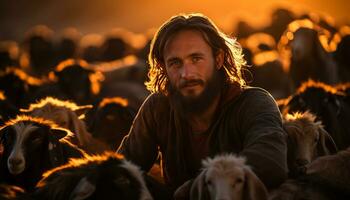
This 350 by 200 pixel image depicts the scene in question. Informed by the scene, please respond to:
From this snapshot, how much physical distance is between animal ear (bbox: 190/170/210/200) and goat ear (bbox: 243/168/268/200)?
0.86 ft

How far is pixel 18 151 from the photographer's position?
7414mm

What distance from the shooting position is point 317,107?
393 inches

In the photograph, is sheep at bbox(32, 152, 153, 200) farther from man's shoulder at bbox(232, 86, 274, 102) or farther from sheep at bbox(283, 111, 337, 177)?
sheep at bbox(283, 111, 337, 177)

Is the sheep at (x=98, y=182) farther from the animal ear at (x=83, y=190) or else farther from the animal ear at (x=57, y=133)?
the animal ear at (x=57, y=133)

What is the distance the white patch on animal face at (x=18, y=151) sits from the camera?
7.32 meters

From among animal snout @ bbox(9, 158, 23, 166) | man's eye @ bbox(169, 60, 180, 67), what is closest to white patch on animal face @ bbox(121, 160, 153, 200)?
man's eye @ bbox(169, 60, 180, 67)

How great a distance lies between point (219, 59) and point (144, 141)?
35.6 inches

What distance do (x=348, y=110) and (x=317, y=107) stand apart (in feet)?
2.72

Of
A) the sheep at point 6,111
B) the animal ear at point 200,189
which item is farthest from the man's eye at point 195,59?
the sheep at point 6,111

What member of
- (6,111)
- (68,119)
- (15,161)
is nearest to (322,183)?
(15,161)

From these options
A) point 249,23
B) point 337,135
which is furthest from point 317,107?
point 249,23

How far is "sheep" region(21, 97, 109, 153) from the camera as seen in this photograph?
30.7 ft

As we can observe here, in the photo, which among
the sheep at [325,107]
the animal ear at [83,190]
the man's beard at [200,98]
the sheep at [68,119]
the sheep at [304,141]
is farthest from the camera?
the sheep at [325,107]

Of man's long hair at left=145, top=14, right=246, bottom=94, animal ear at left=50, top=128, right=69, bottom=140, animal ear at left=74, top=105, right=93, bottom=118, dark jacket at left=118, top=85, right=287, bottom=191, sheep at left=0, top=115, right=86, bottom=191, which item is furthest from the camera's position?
animal ear at left=74, top=105, right=93, bottom=118
